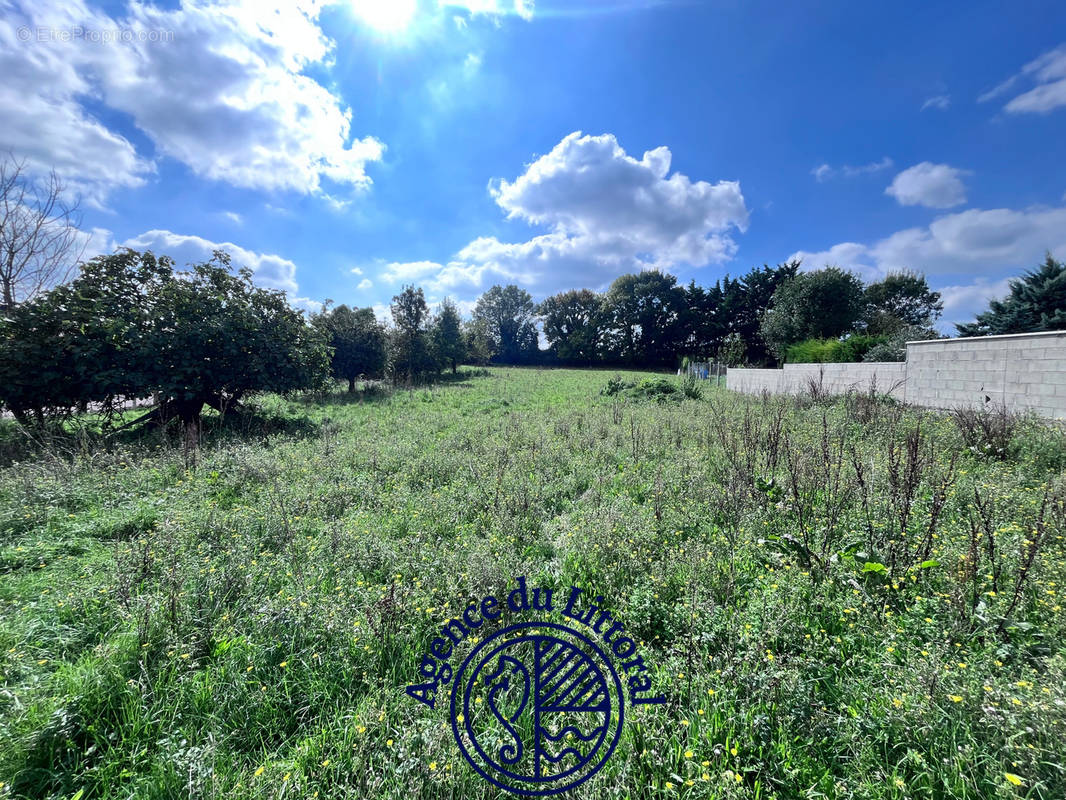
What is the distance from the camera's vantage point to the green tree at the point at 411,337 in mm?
20781

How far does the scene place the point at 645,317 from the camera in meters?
40.9

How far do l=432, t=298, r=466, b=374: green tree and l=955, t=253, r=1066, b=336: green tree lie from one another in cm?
2614

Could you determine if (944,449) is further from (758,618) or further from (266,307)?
(266,307)

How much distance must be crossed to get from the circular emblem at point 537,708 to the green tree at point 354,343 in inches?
646

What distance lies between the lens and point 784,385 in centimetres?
1434

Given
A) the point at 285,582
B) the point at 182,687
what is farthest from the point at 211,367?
the point at 182,687

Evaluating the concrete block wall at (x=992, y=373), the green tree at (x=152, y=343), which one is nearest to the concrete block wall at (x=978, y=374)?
the concrete block wall at (x=992, y=373)

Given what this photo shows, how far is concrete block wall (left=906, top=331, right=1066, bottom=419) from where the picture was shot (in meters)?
6.83

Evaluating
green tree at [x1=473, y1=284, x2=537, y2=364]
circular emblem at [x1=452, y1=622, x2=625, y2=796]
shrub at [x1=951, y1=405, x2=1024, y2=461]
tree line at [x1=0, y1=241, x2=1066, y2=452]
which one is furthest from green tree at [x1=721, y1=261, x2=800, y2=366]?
circular emblem at [x1=452, y1=622, x2=625, y2=796]

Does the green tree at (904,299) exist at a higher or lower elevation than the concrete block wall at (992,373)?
higher

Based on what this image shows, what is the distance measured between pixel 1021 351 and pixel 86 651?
13.6 m

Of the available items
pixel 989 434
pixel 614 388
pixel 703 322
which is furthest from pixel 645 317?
pixel 989 434

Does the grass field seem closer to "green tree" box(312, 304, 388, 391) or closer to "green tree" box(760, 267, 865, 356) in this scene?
"green tree" box(312, 304, 388, 391)

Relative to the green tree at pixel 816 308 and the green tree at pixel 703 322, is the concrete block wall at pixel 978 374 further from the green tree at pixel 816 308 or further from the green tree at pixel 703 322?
the green tree at pixel 703 322
